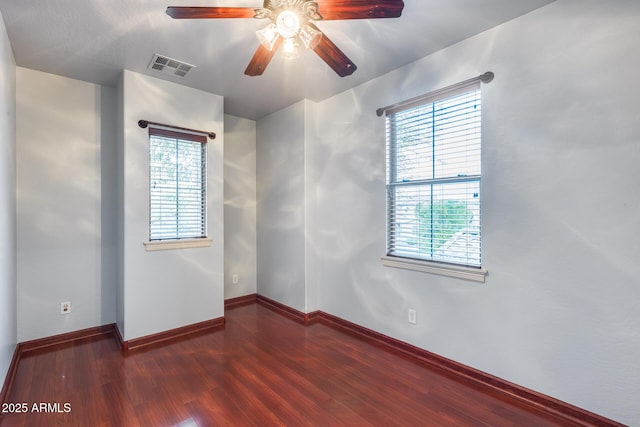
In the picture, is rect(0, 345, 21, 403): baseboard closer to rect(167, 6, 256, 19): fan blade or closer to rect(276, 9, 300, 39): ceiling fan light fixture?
rect(167, 6, 256, 19): fan blade

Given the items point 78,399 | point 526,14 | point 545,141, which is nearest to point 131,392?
point 78,399

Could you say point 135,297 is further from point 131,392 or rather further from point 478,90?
point 478,90

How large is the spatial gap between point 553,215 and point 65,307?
4.15 metres

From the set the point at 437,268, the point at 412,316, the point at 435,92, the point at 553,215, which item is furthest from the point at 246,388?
the point at 435,92

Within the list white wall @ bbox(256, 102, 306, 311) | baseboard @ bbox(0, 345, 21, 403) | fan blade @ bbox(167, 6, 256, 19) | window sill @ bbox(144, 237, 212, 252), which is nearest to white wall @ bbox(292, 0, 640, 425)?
white wall @ bbox(256, 102, 306, 311)

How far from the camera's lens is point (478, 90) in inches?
91.4

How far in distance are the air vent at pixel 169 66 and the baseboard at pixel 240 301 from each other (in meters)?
2.75

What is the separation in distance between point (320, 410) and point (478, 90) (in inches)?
99.0

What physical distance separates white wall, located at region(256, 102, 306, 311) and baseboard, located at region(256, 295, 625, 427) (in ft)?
2.41

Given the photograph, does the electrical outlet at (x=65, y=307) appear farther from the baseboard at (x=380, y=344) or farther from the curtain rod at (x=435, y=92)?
Result: the curtain rod at (x=435, y=92)

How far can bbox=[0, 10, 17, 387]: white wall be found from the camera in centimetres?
202

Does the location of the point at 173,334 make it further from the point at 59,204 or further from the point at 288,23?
the point at 288,23

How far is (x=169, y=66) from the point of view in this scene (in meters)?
2.75

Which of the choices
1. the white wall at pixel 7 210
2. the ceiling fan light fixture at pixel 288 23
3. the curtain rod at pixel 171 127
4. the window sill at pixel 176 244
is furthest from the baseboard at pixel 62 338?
the ceiling fan light fixture at pixel 288 23
